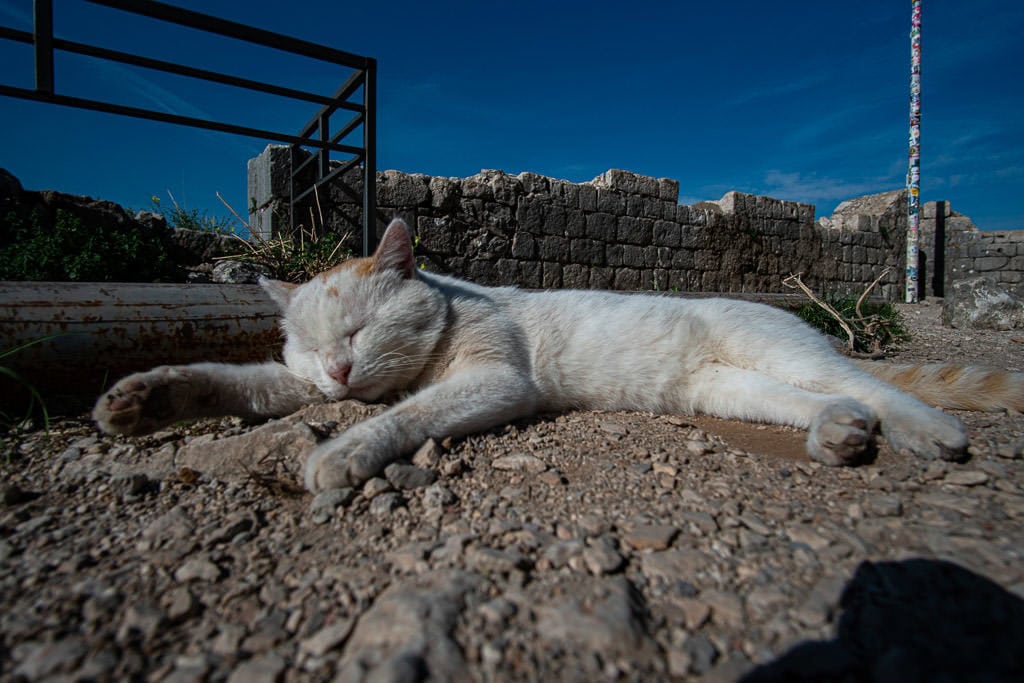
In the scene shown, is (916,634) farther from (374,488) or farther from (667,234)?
(667,234)

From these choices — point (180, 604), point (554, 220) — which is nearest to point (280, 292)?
point (180, 604)

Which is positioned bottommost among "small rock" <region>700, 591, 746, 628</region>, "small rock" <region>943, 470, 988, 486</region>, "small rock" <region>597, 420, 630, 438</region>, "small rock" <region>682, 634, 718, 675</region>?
"small rock" <region>682, 634, 718, 675</region>

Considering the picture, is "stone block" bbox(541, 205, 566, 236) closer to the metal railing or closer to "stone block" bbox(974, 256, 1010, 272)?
the metal railing

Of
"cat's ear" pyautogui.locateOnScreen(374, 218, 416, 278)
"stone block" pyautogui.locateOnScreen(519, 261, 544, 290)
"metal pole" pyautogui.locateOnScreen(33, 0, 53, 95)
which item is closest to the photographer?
"cat's ear" pyautogui.locateOnScreen(374, 218, 416, 278)

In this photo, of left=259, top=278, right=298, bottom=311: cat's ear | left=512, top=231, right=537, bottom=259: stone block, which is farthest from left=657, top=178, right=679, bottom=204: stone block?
left=259, top=278, right=298, bottom=311: cat's ear

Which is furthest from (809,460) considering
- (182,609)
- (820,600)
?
(182,609)

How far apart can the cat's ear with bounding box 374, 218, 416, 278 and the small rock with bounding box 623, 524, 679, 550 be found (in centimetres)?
149

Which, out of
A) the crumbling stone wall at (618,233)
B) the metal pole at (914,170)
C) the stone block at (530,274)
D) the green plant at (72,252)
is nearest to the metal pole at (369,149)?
the crumbling stone wall at (618,233)

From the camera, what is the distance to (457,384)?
71.6 inches

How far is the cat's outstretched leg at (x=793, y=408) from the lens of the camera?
152 centimetres

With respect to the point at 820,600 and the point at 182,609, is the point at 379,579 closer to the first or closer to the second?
the point at 182,609

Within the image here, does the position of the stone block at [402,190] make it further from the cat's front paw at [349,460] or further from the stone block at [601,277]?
the cat's front paw at [349,460]

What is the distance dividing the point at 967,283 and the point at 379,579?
10.0 metres

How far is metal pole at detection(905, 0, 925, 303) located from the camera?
11562mm
